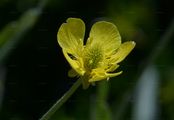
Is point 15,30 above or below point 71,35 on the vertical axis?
below

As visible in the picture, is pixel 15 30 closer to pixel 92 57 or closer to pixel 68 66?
pixel 68 66

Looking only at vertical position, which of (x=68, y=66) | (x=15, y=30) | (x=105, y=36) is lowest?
(x=68, y=66)

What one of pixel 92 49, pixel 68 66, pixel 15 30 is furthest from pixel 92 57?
pixel 68 66

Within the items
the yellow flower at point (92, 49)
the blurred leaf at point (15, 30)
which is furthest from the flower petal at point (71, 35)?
the blurred leaf at point (15, 30)

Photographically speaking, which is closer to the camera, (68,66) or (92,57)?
(92,57)

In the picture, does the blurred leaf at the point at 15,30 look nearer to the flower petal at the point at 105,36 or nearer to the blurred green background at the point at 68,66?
the blurred green background at the point at 68,66

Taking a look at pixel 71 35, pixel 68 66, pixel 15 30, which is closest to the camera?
pixel 71 35

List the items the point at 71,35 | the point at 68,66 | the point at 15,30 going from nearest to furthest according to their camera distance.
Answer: the point at 71,35 → the point at 15,30 → the point at 68,66

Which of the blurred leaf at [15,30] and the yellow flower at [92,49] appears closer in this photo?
the yellow flower at [92,49]
